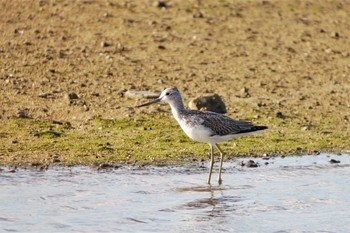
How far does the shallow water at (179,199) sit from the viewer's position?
11.0m

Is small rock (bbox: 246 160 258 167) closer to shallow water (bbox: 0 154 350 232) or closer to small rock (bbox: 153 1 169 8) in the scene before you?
shallow water (bbox: 0 154 350 232)

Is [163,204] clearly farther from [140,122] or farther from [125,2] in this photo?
[125,2]

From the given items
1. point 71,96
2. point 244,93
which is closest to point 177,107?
point 71,96

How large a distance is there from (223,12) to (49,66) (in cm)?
540

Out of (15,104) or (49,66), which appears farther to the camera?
(49,66)

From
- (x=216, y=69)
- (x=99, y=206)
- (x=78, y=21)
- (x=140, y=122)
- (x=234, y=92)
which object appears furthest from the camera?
(x=78, y=21)

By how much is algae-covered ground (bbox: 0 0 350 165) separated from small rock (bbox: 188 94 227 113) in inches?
17.0

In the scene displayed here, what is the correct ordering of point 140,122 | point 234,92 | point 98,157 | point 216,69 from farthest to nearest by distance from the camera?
point 216,69 → point 234,92 → point 140,122 → point 98,157

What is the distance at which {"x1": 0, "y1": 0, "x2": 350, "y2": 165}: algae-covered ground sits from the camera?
48.5 ft

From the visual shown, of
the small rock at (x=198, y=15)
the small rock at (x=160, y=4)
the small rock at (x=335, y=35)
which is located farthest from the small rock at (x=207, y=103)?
the small rock at (x=335, y=35)

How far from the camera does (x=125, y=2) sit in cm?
2150

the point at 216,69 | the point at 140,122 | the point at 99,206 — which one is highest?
the point at 216,69

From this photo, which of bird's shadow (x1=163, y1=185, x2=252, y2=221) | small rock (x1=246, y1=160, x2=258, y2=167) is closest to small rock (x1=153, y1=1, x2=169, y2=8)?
small rock (x1=246, y1=160, x2=258, y2=167)

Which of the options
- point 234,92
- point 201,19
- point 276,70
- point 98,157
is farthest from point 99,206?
point 201,19
